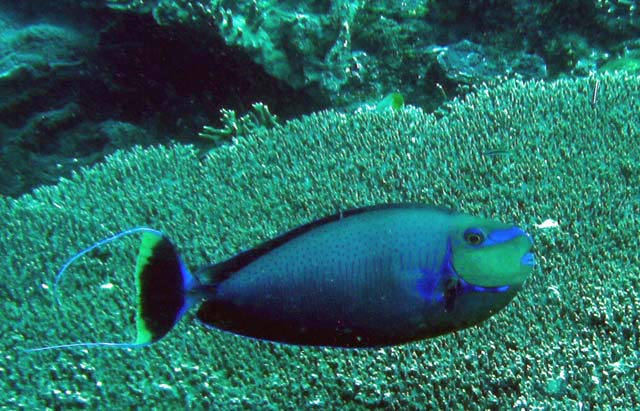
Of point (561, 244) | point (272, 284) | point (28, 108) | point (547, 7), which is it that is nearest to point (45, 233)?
point (28, 108)

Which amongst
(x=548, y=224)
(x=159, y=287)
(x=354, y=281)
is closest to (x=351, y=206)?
(x=548, y=224)

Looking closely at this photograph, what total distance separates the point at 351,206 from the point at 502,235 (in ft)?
8.02

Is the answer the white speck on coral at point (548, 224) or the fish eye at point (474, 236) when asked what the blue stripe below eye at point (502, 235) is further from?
the white speck on coral at point (548, 224)

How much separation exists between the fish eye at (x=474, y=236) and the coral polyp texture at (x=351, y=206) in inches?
59.9

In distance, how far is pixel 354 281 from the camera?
3.96ft

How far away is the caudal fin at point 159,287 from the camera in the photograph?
3.83ft

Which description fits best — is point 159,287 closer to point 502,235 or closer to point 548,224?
point 502,235

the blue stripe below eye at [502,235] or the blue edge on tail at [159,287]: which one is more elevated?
the blue stripe below eye at [502,235]

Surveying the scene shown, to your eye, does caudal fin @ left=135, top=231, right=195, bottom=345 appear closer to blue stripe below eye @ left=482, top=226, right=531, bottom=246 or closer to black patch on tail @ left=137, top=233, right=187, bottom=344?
black patch on tail @ left=137, top=233, right=187, bottom=344

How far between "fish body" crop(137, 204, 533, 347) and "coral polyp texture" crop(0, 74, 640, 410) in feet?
4.73

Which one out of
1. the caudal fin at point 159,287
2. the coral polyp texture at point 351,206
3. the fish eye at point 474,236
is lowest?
the coral polyp texture at point 351,206

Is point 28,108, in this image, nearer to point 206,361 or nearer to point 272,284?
point 206,361

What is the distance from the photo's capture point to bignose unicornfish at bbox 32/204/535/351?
116 centimetres

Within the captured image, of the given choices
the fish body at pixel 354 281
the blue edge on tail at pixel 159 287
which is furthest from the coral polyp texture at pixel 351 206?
the blue edge on tail at pixel 159 287
